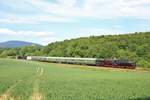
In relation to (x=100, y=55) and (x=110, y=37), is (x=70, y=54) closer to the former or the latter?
(x=110, y=37)

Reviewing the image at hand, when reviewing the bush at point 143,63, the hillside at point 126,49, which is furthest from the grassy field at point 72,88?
the hillside at point 126,49

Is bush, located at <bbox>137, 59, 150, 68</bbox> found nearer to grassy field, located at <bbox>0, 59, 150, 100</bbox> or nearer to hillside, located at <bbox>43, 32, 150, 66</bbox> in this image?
hillside, located at <bbox>43, 32, 150, 66</bbox>

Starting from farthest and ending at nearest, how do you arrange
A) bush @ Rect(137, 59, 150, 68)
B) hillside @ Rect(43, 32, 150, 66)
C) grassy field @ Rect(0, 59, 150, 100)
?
hillside @ Rect(43, 32, 150, 66) < bush @ Rect(137, 59, 150, 68) < grassy field @ Rect(0, 59, 150, 100)

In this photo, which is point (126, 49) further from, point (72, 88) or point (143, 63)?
point (72, 88)

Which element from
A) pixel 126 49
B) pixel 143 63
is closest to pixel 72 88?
pixel 143 63

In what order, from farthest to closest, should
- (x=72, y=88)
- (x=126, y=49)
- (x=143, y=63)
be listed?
(x=126, y=49)
(x=143, y=63)
(x=72, y=88)

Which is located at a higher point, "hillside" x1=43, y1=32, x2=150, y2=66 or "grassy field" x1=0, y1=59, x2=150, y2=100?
"hillside" x1=43, y1=32, x2=150, y2=66

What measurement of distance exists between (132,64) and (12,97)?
60.4 meters

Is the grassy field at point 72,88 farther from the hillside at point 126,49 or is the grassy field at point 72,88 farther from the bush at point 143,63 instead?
the hillside at point 126,49

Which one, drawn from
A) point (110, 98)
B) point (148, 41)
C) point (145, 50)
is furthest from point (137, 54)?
point (110, 98)

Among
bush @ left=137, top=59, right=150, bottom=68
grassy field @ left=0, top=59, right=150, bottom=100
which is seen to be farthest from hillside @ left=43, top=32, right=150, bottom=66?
grassy field @ left=0, top=59, right=150, bottom=100

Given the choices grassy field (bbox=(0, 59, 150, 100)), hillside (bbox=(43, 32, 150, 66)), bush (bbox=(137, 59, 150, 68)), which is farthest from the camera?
hillside (bbox=(43, 32, 150, 66))

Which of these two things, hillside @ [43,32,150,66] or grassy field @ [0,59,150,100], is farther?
hillside @ [43,32,150,66]

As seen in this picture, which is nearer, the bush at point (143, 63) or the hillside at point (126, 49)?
the bush at point (143, 63)
